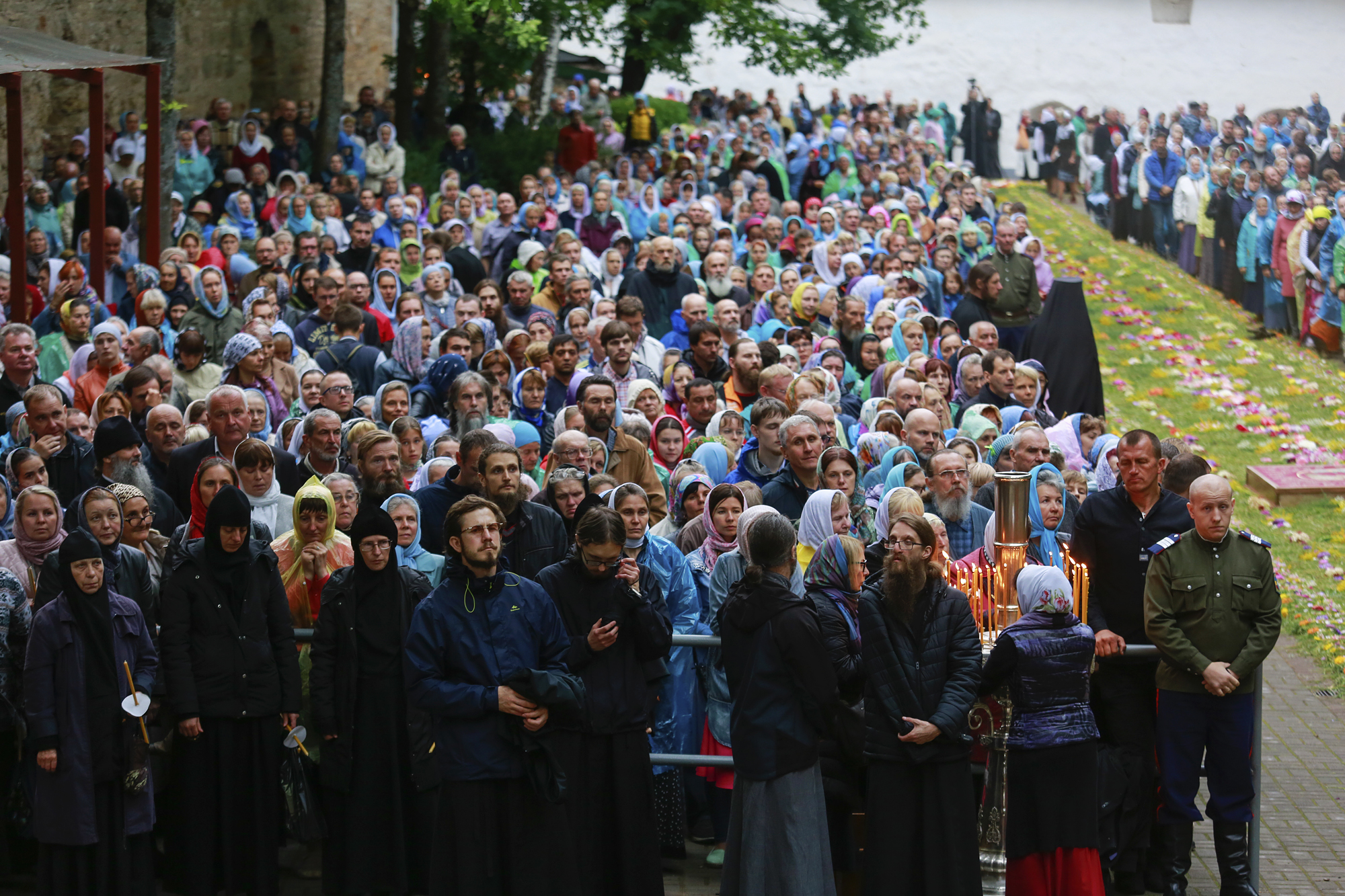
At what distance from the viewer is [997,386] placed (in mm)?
10367

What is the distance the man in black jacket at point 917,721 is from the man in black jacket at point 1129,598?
1090 millimetres

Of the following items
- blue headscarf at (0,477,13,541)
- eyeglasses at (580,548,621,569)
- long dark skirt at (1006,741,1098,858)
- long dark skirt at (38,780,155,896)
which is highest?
eyeglasses at (580,548,621,569)

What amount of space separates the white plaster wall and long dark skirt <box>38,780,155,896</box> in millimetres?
32542

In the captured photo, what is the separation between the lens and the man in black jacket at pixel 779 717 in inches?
226

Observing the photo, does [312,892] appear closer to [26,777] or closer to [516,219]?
[26,777]

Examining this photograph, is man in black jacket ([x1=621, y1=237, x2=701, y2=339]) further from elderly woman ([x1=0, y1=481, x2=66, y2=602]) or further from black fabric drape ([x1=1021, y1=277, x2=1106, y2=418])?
elderly woman ([x1=0, y1=481, x2=66, y2=602])

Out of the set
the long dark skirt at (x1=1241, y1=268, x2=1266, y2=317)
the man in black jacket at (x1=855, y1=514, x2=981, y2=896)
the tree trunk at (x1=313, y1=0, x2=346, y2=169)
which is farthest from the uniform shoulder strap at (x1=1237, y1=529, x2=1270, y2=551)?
the tree trunk at (x1=313, y1=0, x2=346, y2=169)

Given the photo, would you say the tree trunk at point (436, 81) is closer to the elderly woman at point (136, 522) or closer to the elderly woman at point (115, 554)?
the elderly woman at point (136, 522)

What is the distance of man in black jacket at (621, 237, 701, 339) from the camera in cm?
1409

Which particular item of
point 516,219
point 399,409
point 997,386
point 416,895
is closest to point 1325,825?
point 997,386

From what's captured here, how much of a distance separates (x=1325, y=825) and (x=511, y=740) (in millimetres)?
4244

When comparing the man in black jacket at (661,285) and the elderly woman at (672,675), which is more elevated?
the man in black jacket at (661,285)

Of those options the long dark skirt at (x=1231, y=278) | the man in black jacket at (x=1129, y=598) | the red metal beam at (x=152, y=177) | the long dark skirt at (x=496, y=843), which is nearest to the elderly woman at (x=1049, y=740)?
the man in black jacket at (x=1129, y=598)

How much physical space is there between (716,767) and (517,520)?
1430 mm
